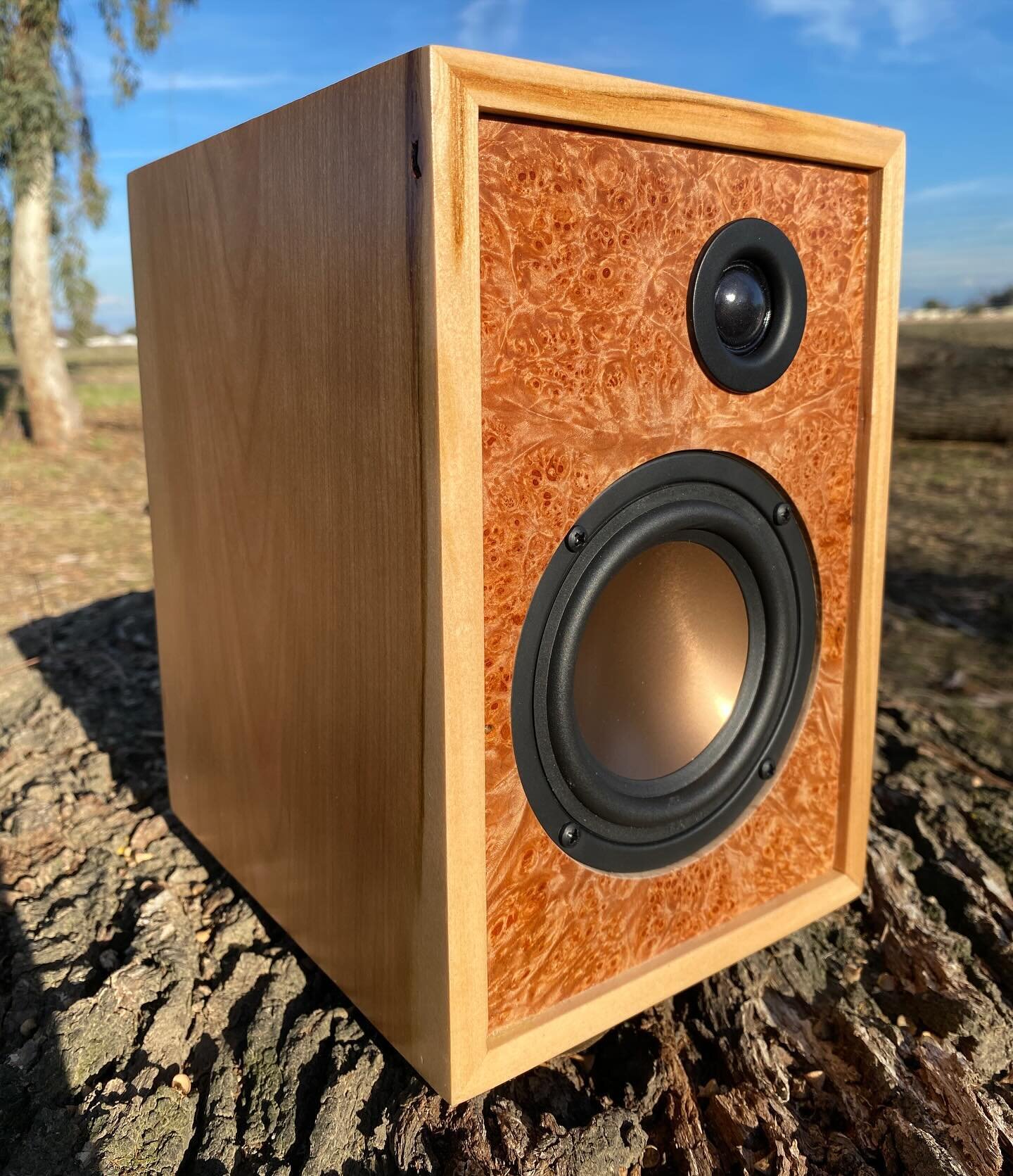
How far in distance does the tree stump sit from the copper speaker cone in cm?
33

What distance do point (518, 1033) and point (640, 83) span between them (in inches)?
34.6

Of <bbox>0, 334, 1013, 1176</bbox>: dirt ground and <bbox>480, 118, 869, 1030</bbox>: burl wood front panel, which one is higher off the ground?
<bbox>480, 118, 869, 1030</bbox>: burl wood front panel

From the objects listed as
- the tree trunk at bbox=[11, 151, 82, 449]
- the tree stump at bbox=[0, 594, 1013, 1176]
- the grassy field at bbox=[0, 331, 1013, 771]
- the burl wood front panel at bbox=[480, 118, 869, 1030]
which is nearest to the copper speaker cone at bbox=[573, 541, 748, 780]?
the burl wood front panel at bbox=[480, 118, 869, 1030]

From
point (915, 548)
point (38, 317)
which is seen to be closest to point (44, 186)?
point (38, 317)

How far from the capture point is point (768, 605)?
1094 millimetres

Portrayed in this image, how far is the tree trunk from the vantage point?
5.30m

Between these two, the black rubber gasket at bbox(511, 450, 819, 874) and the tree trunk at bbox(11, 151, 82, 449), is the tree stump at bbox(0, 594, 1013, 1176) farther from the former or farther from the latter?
the tree trunk at bbox(11, 151, 82, 449)

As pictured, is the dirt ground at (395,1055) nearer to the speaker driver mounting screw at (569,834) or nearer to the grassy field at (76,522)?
the speaker driver mounting screw at (569,834)

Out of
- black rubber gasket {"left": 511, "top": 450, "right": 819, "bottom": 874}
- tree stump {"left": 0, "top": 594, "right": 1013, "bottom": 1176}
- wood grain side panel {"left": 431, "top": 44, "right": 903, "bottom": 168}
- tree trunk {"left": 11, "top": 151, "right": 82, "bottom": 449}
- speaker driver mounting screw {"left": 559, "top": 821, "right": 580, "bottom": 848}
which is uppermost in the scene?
tree trunk {"left": 11, "top": 151, "right": 82, "bottom": 449}

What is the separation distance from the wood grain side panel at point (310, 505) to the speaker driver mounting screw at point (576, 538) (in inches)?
5.9

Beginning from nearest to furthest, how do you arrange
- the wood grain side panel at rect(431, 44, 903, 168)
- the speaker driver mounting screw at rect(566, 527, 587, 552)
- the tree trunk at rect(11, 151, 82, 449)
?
the wood grain side panel at rect(431, 44, 903, 168)
the speaker driver mounting screw at rect(566, 527, 587, 552)
the tree trunk at rect(11, 151, 82, 449)

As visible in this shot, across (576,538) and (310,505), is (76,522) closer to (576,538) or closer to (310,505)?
(310,505)

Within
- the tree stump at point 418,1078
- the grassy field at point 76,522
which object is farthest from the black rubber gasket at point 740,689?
the grassy field at point 76,522

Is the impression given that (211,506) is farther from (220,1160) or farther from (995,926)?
(995,926)
